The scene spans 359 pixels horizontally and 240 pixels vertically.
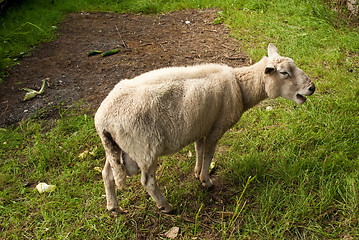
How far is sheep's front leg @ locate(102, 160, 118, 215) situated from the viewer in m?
3.02

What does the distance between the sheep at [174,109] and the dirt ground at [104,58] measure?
2193 mm

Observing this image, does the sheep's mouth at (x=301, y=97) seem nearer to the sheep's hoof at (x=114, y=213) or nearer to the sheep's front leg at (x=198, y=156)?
the sheep's front leg at (x=198, y=156)

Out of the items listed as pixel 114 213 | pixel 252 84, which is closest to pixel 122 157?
pixel 114 213

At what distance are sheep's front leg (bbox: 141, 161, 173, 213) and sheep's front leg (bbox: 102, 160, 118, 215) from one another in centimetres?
38

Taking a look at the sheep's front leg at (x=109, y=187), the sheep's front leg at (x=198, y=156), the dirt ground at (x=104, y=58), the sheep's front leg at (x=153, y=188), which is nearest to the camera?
the sheep's front leg at (x=153, y=188)

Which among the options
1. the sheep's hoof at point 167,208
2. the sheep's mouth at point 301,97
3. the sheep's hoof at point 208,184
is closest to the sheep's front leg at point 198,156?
the sheep's hoof at point 208,184

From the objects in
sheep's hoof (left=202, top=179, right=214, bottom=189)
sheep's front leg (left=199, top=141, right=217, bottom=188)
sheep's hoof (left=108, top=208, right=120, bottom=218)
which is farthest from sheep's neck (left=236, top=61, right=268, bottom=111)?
sheep's hoof (left=108, top=208, right=120, bottom=218)

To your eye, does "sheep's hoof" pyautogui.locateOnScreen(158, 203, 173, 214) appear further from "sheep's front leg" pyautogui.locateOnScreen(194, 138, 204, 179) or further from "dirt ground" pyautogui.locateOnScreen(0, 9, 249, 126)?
"dirt ground" pyautogui.locateOnScreen(0, 9, 249, 126)

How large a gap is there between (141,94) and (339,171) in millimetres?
2502

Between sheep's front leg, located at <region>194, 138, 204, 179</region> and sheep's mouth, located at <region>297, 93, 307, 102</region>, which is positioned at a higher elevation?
sheep's mouth, located at <region>297, 93, 307, 102</region>

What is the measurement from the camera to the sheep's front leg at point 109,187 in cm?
302

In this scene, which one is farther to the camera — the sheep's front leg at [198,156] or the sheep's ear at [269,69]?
the sheep's front leg at [198,156]

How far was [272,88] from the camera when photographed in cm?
310

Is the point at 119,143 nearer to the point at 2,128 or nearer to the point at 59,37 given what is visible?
the point at 2,128
